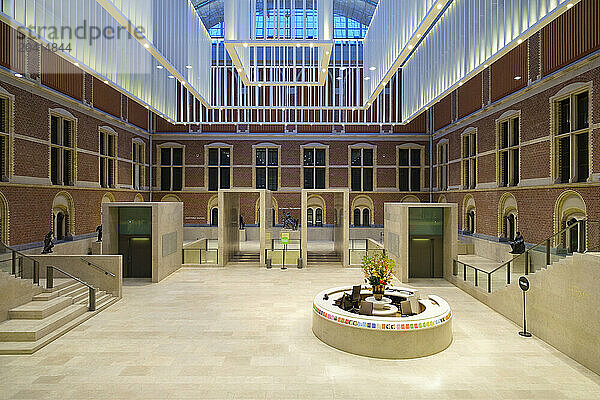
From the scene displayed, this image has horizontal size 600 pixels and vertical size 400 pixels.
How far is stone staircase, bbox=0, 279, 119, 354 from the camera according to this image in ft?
29.0

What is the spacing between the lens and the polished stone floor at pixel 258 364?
6840 millimetres

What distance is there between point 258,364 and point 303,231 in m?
11.1

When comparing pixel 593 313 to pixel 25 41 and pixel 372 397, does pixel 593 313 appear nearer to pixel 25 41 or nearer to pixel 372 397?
pixel 372 397

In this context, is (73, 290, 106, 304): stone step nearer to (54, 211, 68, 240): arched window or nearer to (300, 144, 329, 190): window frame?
(54, 211, 68, 240): arched window

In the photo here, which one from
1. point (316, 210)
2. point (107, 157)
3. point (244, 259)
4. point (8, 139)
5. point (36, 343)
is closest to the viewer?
point (36, 343)

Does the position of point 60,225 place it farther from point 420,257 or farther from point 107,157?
point 420,257

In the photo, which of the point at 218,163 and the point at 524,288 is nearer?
the point at 524,288

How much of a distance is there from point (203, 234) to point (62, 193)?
35.6 feet

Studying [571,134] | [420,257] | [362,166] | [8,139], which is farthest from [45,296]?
[362,166]

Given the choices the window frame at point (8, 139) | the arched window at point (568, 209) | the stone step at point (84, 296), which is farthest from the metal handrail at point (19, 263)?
the arched window at point (568, 209)

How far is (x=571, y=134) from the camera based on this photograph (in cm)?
1455

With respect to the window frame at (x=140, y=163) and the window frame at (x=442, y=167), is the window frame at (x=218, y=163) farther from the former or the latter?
the window frame at (x=442, y=167)

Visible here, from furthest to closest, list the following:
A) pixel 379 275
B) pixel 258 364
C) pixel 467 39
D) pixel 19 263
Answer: pixel 19 263, pixel 467 39, pixel 379 275, pixel 258 364

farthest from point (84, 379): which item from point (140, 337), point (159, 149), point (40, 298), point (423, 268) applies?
point (159, 149)
